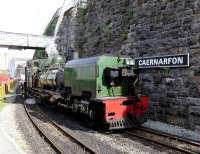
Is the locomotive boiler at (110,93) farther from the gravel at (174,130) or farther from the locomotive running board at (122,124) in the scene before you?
the gravel at (174,130)

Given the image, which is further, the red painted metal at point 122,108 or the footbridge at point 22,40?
the footbridge at point 22,40

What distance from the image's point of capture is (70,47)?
1052 inches

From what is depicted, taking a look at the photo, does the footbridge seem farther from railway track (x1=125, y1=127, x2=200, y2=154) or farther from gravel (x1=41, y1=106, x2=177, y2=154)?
railway track (x1=125, y1=127, x2=200, y2=154)

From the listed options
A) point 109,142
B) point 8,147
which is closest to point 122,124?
point 109,142

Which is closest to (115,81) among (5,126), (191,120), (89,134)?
(89,134)

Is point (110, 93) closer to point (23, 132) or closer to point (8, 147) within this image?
→ point (23, 132)

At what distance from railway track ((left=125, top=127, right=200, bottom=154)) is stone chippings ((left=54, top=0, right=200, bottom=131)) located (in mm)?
1820

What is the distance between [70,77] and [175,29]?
4822 mm

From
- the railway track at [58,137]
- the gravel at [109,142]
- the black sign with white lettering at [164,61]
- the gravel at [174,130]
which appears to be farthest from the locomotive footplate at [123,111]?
the black sign with white lettering at [164,61]

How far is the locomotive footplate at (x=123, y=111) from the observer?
37.8ft

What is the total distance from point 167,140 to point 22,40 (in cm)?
2799

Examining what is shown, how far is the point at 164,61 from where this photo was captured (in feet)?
45.0

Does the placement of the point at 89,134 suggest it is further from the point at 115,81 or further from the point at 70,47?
the point at 70,47

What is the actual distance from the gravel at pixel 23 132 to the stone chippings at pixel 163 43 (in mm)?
5353
